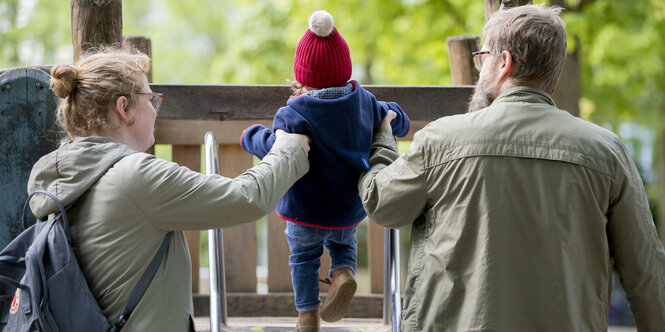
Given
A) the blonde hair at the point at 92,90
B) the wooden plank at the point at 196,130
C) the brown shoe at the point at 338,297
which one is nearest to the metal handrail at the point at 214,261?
the brown shoe at the point at 338,297

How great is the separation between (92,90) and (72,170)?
26 cm

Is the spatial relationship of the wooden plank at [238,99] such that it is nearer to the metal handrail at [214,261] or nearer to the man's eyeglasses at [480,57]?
the metal handrail at [214,261]

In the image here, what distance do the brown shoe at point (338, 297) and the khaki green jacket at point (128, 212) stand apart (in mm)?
762

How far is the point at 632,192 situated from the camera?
2.14 m

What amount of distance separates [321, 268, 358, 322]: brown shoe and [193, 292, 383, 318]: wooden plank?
1216mm

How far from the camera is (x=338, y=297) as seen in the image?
109 inches

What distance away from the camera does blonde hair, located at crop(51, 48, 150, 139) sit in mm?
2145

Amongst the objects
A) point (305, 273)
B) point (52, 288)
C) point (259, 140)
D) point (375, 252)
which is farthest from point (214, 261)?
point (375, 252)

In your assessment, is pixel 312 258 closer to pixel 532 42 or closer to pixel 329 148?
pixel 329 148

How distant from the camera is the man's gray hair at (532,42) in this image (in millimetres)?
2148

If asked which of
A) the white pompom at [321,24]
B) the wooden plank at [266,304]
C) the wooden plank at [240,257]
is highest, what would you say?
the white pompom at [321,24]

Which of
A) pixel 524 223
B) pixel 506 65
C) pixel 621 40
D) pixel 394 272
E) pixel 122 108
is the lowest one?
pixel 394 272

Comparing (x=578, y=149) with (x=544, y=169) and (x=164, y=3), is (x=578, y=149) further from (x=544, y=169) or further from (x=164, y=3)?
(x=164, y=3)

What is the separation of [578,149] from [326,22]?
3.32 ft
